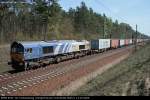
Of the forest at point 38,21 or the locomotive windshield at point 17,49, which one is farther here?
the forest at point 38,21

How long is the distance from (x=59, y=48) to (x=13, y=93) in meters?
25.2

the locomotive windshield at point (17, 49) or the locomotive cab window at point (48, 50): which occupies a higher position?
the locomotive windshield at point (17, 49)

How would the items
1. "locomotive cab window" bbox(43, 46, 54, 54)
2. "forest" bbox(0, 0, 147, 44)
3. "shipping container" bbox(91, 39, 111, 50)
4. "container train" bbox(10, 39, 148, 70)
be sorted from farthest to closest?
1. "forest" bbox(0, 0, 147, 44)
2. "shipping container" bbox(91, 39, 111, 50)
3. "locomotive cab window" bbox(43, 46, 54, 54)
4. "container train" bbox(10, 39, 148, 70)

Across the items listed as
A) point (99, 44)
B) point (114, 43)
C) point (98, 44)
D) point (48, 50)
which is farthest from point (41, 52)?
point (114, 43)

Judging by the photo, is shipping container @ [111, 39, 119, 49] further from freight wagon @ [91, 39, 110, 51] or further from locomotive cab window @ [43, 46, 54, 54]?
locomotive cab window @ [43, 46, 54, 54]

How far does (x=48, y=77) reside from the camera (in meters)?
32.4

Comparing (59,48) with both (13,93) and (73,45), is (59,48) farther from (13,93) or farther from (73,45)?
(13,93)

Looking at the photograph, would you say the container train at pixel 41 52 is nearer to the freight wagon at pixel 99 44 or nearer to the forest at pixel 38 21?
the freight wagon at pixel 99 44

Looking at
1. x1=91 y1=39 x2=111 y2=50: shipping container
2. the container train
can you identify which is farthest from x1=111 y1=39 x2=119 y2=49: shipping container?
the container train

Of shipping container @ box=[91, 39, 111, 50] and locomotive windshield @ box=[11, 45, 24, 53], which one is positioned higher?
locomotive windshield @ box=[11, 45, 24, 53]

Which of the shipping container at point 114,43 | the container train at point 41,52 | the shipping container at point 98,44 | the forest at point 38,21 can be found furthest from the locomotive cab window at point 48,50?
the shipping container at point 114,43

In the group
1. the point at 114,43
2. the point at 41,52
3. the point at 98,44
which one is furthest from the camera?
the point at 114,43

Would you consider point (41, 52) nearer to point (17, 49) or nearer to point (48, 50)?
point (48, 50)

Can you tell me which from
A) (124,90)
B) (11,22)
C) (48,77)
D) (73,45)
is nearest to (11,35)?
(11,22)
